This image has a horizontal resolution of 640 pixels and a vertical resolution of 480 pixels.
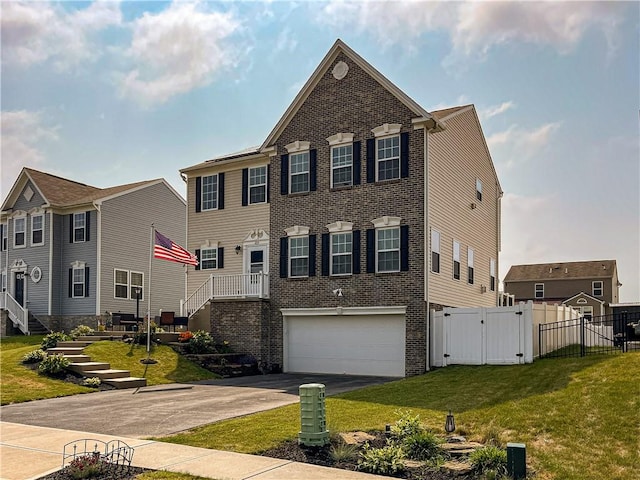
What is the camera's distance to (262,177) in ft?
83.6

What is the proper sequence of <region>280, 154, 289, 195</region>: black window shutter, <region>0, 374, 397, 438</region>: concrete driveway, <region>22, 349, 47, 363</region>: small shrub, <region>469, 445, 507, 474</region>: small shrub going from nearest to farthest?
<region>469, 445, 507, 474</region>: small shrub < <region>0, 374, 397, 438</region>: concrete driveway < <region>22, 349, 47, 363</region>: small shrub < <region>280, 154, 289, 195</region>: black window shutter

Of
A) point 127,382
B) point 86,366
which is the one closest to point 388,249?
point 127,382

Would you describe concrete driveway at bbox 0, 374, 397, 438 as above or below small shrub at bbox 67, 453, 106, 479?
below

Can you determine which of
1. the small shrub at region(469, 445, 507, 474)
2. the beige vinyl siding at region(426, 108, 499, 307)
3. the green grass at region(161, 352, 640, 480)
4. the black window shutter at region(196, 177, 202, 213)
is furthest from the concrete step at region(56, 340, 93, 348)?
the small shrub at region(469, 445, 507, 474)

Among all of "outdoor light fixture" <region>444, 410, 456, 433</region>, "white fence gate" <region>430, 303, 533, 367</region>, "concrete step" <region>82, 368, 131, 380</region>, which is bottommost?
"concrete step" <region>82, 368, 131, 380</region>

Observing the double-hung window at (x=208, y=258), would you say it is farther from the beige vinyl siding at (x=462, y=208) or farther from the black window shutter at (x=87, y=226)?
the beige vinyl siding at (x=462, y=208)

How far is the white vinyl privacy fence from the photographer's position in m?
18.3

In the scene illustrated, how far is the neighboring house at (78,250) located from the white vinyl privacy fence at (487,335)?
18383mm

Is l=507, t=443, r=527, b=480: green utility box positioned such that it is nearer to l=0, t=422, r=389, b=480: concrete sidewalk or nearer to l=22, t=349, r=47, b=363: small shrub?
l=0, t=422, r=389, b=480: concrete sidewalk

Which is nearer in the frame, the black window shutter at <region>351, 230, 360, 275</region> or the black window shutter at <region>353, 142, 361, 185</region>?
the black window shutter at <region>351, 230, 360, 275</region>

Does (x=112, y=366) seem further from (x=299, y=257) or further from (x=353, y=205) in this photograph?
(x=353, y=205)

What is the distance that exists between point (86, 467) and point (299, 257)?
15255 mm

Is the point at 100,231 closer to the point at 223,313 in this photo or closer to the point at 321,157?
the point at 223,313

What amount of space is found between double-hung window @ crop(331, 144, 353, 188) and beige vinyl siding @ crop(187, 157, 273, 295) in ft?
11.7
